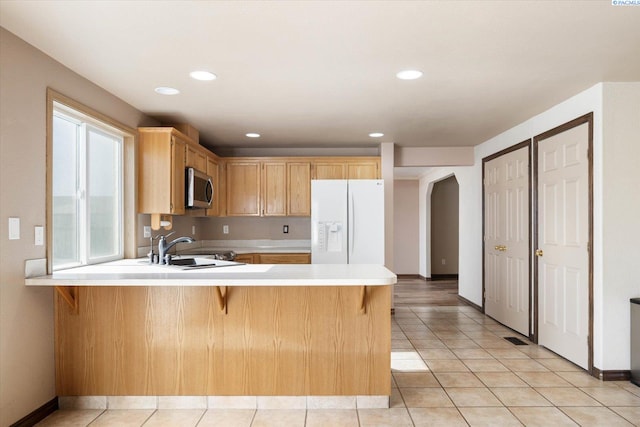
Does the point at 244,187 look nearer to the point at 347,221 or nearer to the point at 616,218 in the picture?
the point at 347,221

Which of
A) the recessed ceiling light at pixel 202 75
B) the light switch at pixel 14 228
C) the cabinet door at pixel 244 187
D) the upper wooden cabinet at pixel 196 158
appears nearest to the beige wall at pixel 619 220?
the recessed ceiling light at pixel 202 75

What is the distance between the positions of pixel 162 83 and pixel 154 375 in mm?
2105

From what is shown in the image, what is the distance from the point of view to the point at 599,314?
10.7 ft

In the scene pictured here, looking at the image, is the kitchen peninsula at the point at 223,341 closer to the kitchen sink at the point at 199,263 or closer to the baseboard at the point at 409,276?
the kitchen sink at the point at 199,263

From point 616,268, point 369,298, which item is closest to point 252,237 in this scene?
point 369,298

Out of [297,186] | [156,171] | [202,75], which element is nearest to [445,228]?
[297,186]

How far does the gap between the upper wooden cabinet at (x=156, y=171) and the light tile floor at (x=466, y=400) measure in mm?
1773

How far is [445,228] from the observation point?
9695 mm

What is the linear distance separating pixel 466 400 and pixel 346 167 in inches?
132

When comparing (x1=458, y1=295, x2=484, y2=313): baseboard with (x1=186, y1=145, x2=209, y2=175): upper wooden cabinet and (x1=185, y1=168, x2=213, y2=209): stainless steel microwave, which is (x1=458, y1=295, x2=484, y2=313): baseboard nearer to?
(x1=185, y1=168, x2=213, y2=209): stainless steel microwave

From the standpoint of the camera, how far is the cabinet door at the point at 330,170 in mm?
5574

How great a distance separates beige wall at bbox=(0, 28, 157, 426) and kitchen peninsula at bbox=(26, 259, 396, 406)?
166 millimetres

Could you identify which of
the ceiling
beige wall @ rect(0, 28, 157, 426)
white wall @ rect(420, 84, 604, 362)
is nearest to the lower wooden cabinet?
the ceiling

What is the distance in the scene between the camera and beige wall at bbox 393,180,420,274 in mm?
9695
